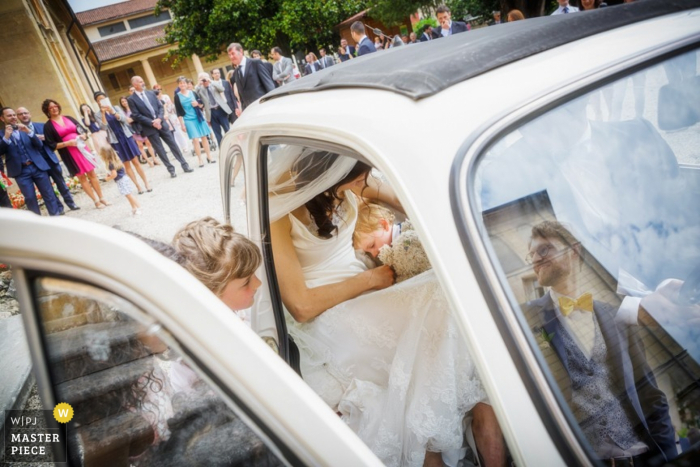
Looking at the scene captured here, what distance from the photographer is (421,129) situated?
91cm

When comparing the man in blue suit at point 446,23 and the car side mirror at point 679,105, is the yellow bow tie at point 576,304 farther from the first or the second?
the man in blue suit at point 446,23

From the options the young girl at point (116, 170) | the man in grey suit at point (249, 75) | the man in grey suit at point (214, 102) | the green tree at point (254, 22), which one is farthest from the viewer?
the green tree at point (254, 22)

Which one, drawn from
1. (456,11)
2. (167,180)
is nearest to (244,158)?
(167,180)

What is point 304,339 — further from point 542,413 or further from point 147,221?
point 147,221

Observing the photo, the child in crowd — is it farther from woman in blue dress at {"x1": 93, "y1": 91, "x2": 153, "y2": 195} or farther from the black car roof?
woman in blue dress at {"x1": 93, "y1": 91, "x2": 153, "y2": 195}

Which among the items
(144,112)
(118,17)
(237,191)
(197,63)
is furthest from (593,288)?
(118,17)

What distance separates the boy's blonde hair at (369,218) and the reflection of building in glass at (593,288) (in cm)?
142

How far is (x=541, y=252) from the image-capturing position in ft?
3.19

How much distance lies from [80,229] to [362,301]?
4.08ft

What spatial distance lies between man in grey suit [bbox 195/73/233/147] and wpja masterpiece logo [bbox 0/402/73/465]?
28.4ft

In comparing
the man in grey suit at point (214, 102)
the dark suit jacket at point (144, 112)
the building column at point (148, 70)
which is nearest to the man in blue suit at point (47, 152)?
the dark suit jacket at point (144, 112)

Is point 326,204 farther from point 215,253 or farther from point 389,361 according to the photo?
point 389,361

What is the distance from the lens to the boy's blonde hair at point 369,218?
2.35 m

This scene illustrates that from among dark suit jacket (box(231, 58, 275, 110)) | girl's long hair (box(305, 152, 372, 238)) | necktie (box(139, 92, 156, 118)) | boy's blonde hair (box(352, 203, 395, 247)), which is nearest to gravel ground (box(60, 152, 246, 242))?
necktie (box(139, 92, 156, 118))
